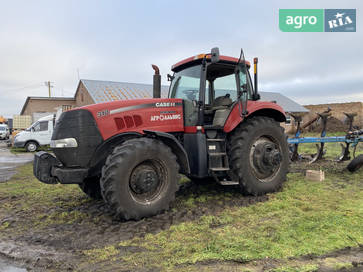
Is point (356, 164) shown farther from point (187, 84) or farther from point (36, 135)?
point (36, 135)

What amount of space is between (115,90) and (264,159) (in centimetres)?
1846

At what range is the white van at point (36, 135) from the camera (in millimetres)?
15500

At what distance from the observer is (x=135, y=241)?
124 inches

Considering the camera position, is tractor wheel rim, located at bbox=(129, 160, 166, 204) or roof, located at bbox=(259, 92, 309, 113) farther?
roof, located at bbox=(259, 92, 309, 113)

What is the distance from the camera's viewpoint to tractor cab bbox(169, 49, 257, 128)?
466 cm

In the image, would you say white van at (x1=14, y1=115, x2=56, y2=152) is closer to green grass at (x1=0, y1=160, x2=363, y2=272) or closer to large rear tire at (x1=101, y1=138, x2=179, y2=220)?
green grass at (x1=0, y1=160, x2=363, y2=272)

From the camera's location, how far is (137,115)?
4.09 metres

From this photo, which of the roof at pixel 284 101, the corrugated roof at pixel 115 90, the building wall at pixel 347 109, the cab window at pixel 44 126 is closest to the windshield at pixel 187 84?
the cab window at pixel 44 126

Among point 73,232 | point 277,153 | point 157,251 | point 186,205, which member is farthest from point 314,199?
point 73,232

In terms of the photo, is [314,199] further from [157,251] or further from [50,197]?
[50,197]

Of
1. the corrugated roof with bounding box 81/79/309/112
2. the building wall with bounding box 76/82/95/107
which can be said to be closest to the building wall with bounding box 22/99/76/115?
the building wall with bounding box 76/82/95/107

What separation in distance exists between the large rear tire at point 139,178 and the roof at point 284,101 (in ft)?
83.7

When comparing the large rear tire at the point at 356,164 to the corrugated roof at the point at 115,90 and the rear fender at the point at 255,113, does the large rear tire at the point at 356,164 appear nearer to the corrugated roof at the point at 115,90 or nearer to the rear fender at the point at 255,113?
the rear fender at the point at 255,113

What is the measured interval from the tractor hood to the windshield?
34 cm
